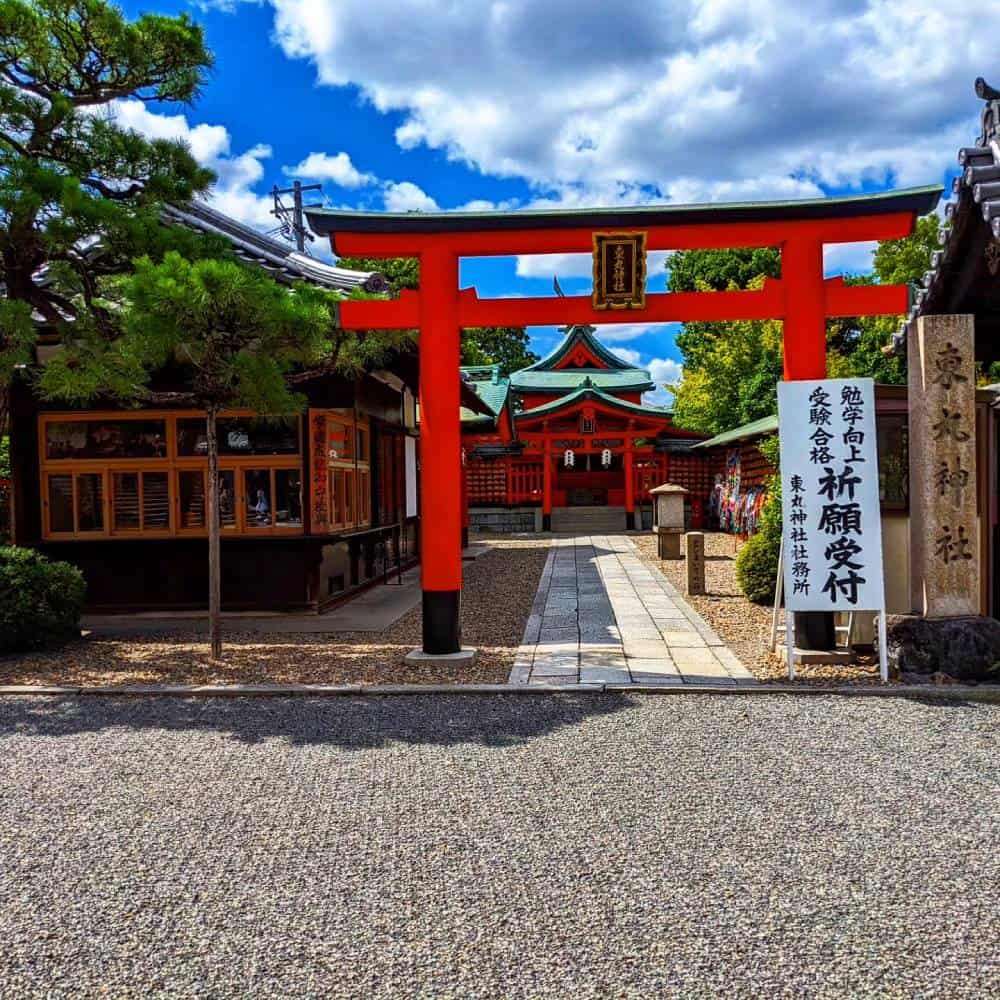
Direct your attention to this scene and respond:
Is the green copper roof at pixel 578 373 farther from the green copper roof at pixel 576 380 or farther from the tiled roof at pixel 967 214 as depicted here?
the tiled roof at pixel 967 214

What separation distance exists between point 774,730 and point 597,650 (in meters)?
2.65

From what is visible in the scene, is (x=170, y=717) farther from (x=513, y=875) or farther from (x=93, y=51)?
(x=93, y=51)

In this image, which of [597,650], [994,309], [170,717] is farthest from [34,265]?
[994,309]

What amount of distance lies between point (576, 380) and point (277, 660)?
1045 inches

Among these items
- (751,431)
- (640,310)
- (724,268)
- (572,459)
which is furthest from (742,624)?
(724,268)

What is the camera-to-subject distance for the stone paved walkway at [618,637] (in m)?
6.68

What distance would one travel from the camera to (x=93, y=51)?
24.8 ft

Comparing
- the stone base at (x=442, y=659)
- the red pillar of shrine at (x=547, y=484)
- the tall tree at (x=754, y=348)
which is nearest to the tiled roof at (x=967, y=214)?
the stone base at (x=442, y=659)

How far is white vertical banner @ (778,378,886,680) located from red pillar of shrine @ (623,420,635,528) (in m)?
19.9

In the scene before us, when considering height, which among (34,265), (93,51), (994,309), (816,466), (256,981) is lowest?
(256,981)

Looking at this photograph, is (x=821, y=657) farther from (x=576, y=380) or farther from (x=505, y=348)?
(x=505, y=348)

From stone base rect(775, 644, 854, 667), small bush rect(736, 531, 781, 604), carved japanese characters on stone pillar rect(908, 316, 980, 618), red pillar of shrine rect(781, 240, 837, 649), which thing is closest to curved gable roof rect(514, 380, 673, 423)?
small bush rect(736, 531, 781, 604)

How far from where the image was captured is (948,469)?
6.38m

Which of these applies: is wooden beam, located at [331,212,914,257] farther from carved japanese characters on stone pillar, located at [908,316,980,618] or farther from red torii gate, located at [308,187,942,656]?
carved japanese characters on stone pillar, located at [908,316,980,618]
